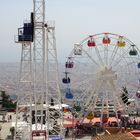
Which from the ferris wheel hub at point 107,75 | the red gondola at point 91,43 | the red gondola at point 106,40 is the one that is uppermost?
the red gondola at point 106,40

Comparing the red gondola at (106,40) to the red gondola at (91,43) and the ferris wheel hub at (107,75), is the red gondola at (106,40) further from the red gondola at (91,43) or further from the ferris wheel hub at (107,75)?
the ferris wheel hub at (107,75)

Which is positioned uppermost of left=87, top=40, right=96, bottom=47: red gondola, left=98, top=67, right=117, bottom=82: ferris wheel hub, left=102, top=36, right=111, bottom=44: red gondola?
left=102, top=36, right=111, bottom=44: red gondola

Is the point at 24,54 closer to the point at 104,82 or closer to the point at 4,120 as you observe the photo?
the point at 104,82

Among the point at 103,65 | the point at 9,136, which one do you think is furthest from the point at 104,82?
the point at 9,136

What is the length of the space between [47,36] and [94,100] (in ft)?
44.8

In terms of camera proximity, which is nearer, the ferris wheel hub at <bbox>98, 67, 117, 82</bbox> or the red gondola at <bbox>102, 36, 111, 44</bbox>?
the ferris wheel hub at <bbox>98, 67, 117, 82</bbox>

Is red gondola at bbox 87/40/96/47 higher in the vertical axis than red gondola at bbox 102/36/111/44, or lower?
lower

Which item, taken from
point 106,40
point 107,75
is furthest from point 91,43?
point 107,75

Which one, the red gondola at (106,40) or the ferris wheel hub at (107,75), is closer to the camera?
the ferris wheel hub at (107,75)

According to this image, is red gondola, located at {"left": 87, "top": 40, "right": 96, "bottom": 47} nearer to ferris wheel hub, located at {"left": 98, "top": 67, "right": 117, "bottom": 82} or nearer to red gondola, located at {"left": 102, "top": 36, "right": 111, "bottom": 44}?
red gondola, located at {"left": 102, "top": 36, "right": 111, "bottom": 44}

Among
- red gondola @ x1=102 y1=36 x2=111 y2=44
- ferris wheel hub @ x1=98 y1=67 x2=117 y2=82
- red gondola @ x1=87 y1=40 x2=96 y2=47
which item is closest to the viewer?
ferris wheel hub @ x1=98 y1=67 x2=117 y2=82

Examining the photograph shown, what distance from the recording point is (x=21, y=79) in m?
39.1

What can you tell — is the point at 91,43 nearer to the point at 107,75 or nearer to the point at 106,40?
the point at 106,40

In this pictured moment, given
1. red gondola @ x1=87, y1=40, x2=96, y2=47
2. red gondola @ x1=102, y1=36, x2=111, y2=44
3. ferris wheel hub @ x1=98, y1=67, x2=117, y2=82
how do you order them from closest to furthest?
1. ferris wheel hub @ x1=98, y1=67, x2=117, y2=82
2. red gondola @ x1=102, y1=36, x2=111, y2=44
3. red gondola @ x1=87, y1=40, x2=96, y2=47
